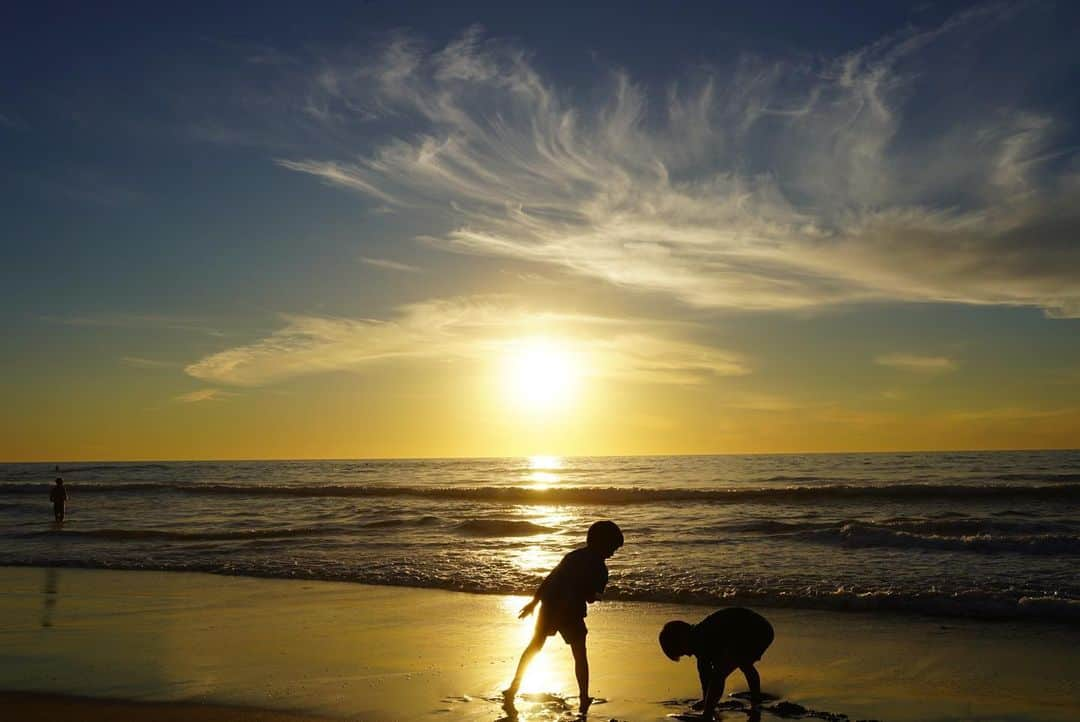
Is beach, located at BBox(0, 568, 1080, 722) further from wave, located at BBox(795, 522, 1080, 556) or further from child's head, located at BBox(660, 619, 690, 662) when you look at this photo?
wave, located at BBox(795, 522, 1080, 556)

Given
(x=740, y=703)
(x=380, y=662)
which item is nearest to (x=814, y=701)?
(x=740, y=703)

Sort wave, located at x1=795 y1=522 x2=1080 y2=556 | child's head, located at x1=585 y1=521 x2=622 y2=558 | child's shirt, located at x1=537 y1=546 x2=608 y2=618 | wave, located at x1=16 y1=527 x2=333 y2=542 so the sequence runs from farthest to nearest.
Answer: wave, located at x1=16 y1=527 x2=333 y2=542 < wave, located at x1=795 y1=522 x2=1080 y2=556 < child's shirt, located at x1=537 y1=546 x2=608 y2=618 < child's head, located at x1=585 y1=521 x2=622 y2=558

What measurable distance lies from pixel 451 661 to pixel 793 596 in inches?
232

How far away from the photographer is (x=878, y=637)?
977cm

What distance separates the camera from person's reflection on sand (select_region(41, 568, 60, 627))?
10875 millimetres

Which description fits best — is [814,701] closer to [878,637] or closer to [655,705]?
[655,705]

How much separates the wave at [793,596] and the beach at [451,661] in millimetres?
428

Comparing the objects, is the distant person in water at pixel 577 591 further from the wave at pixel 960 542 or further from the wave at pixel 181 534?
the wave at pixel 181 534

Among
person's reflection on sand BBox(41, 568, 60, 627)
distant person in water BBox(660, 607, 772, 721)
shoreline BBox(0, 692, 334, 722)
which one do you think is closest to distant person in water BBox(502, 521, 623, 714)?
distant person in water BBox(660, 607, 772, 721)

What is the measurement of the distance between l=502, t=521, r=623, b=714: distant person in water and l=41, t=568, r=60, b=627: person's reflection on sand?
7.38m

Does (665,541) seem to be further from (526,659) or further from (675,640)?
(675,640)

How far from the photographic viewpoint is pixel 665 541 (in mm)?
19234

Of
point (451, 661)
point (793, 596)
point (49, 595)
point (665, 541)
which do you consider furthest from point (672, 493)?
point (451, 661)

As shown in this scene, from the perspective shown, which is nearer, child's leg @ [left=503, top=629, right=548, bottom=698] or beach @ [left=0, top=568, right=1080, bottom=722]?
child's leg @ [left=503, top=629, right=548, bottom=698]
